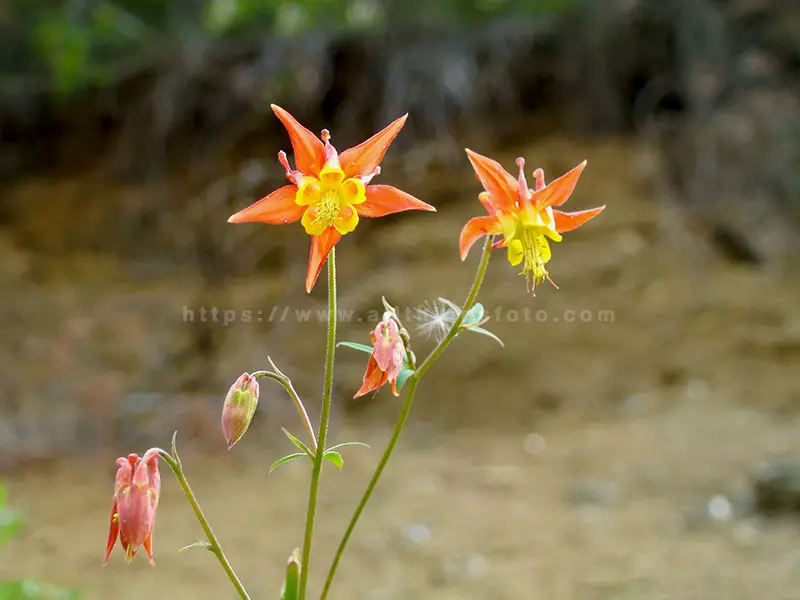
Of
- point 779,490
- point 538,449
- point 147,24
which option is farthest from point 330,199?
point 147,24

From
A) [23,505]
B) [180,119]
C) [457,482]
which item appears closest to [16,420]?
[23,505]

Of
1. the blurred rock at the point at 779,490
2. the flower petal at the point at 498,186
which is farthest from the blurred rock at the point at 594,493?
the flower petal at the point at 498,186

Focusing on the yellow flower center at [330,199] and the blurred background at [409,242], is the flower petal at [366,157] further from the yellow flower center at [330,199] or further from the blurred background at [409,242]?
the blurred background at [409,242]

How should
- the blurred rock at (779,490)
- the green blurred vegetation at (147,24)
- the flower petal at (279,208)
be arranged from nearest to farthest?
the flower petal at (279,208), the blurred rock at (779,490), the green blurred vegetation at (147,24)

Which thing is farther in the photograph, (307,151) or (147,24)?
(147,24)

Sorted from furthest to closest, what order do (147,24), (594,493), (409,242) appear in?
(147,24) < (409,242) < (594,493)

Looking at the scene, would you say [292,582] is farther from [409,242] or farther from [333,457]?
[409,242]

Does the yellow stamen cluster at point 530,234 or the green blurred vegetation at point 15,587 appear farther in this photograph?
the green blurred vegetation at point 15,587
